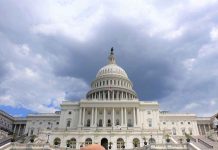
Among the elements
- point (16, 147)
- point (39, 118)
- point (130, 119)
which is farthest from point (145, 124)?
point (16, 147)

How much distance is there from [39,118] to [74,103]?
93.5 ft

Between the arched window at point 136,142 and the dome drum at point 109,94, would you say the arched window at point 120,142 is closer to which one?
the arched window at point 136,142

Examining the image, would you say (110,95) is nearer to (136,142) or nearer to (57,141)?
(57,141)

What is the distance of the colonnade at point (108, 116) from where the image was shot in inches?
4491

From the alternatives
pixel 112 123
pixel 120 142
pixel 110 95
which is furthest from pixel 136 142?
pixel 110 95

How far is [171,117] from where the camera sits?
433ft

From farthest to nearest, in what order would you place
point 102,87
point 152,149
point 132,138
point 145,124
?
point 102,87 < point 145,124 < point 132,138 < point 152,149

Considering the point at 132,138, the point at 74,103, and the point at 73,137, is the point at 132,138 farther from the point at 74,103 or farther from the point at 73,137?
the point at 74,103

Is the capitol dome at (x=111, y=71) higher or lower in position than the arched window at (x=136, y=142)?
higher

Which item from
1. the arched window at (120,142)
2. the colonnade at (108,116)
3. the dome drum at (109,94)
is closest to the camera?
the arched window at (120,142)

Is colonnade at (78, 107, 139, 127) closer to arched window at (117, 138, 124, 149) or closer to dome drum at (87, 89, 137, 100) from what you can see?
dome drum at (87, 89, 137, 100)

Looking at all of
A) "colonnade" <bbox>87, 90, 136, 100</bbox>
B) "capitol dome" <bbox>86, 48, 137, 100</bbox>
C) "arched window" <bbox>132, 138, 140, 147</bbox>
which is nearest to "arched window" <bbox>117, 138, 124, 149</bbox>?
"arched window" <bbox>132, 138, 140, 147</bbox>

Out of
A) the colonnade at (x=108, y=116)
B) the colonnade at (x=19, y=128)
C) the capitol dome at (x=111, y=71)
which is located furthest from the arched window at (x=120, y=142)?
the colonnade at (x=19, y=128)

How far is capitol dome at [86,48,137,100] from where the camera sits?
460 feet
